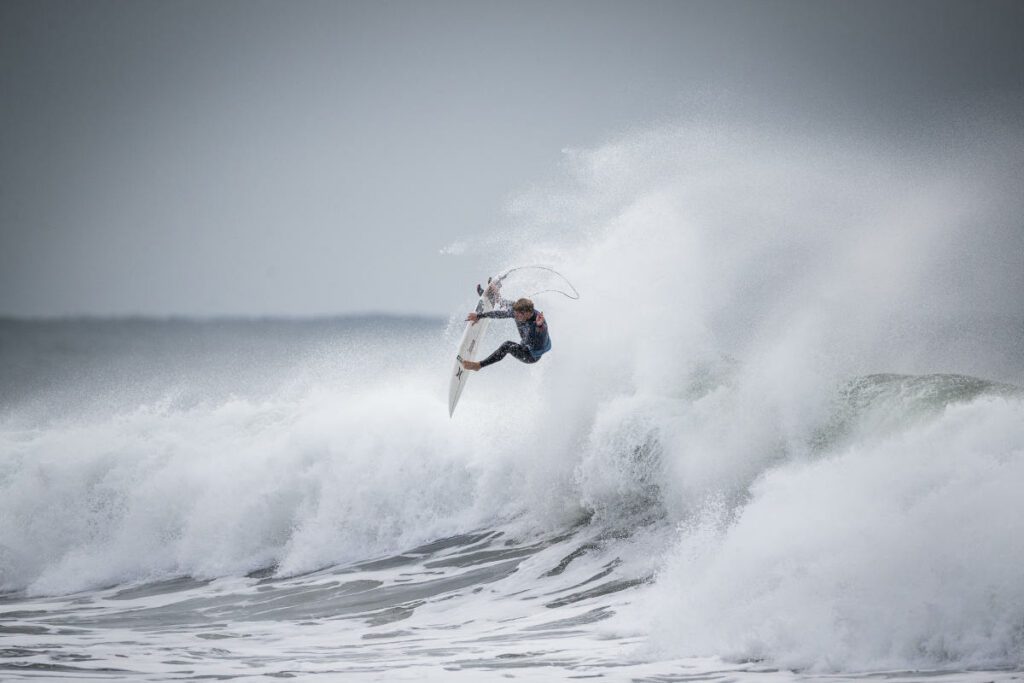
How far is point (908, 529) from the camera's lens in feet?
24.3

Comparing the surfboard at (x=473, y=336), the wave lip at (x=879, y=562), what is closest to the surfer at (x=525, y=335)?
the surfboard at (x=473, y=336)

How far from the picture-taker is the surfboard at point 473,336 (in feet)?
34.2

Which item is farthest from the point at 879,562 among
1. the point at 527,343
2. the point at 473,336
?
the point at 473,336

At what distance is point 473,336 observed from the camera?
1166 centimetres

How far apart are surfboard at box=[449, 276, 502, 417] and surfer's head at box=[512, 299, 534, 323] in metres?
1.27

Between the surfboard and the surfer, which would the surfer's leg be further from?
the surfboard

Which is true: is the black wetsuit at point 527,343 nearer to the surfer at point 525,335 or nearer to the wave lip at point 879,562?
the surfer at point 525,335

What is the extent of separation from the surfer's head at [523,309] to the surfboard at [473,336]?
49.9 inches

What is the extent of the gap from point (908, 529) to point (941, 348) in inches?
515

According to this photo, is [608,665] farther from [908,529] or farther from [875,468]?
[875,468]

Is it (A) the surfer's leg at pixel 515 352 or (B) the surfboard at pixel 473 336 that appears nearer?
(A) the surfer's leg at pixel 515 352

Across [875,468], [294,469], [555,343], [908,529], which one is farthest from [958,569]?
[294,469]

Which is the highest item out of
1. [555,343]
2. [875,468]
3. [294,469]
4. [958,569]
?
[555,343]

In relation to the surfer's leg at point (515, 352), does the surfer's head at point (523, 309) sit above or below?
above
